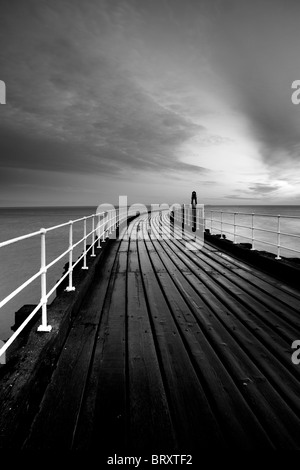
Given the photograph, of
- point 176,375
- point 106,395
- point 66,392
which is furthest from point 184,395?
point 66,392

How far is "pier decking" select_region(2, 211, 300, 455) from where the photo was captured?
162 centimetres

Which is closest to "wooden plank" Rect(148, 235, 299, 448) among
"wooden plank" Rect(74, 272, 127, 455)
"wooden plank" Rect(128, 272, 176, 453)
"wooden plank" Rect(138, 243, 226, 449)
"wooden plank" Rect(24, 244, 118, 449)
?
"wooden plank" Rect(138, 243, 226, 449)

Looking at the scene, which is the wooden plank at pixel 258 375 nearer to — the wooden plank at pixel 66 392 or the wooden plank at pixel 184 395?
the wooden plank at pixel 184 395

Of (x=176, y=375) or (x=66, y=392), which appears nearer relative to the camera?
(x=66, y=392)

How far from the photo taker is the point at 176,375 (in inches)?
87.7

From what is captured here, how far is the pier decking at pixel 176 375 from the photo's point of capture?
1624 millimetres

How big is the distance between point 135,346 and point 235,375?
954 millimetres

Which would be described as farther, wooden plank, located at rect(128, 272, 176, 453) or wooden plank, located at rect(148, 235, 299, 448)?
wooden plank, located at rect(148, 235, 299, 448)

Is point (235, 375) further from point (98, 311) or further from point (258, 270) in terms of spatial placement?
point (258, 270)

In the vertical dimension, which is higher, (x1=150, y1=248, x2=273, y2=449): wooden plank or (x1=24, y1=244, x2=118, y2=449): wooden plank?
(x1=24, y1=244, x2=118, y2=449): wooden plank

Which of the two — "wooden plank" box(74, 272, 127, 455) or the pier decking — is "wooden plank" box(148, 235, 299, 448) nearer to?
the pier decking

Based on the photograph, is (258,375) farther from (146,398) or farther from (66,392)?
(66,392)
